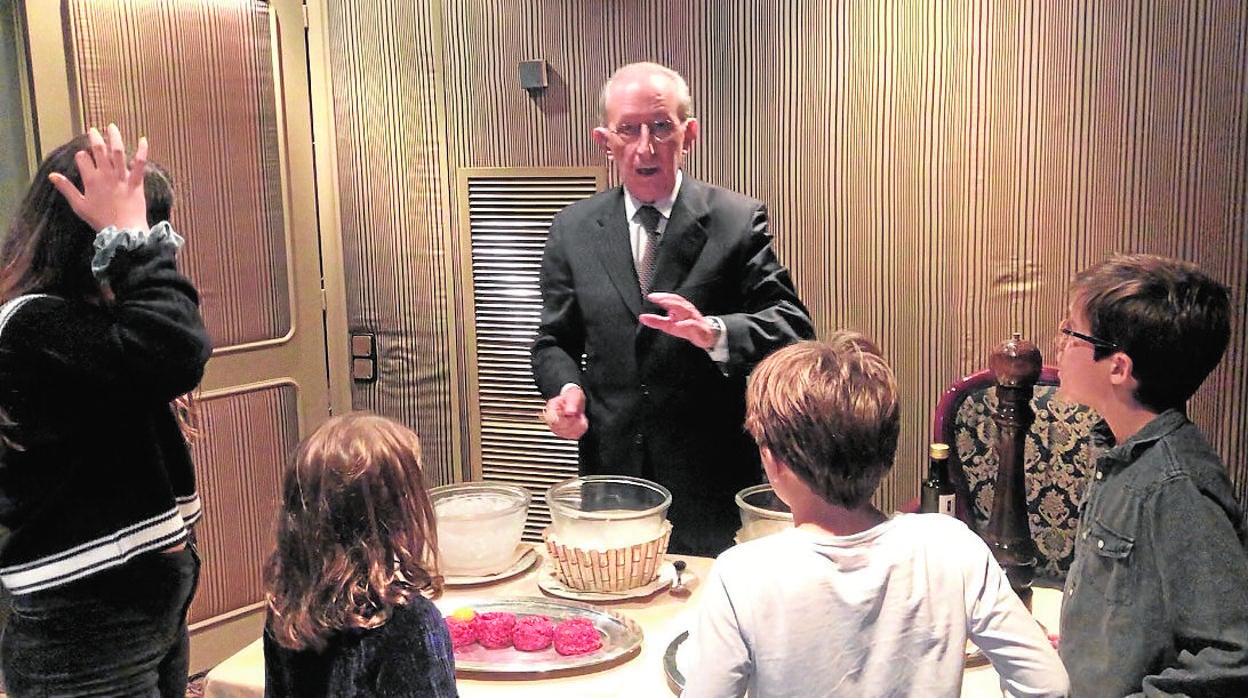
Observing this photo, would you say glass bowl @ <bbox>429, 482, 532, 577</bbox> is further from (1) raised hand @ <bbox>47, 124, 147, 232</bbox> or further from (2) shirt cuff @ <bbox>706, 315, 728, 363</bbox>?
(1) raised hand @ <bbox>47, 124, 147, 232</bbox>

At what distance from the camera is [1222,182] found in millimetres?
2668

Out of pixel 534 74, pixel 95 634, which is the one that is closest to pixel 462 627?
pixel 95 634

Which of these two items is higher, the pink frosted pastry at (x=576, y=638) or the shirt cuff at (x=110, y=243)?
the shirt cuff at (x=110, y=243)

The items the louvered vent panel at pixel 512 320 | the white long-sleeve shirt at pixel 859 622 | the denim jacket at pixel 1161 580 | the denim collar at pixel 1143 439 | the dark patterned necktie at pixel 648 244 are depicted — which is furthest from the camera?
the louvered vent panel at pixel 512 320

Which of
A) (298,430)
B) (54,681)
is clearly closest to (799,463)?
(54,681)

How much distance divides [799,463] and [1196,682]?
58cm

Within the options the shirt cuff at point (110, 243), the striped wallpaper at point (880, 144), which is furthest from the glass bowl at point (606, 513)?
the striped wallpaper at point (880, 144)

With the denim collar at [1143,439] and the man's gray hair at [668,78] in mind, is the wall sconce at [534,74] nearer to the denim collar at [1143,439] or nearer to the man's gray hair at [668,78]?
the man's gray hair at [668,78]

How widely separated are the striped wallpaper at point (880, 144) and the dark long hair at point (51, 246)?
2.07 m

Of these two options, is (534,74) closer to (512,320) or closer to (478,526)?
(512,320)

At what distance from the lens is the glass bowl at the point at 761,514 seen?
1.52 m

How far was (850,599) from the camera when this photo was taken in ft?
3.51

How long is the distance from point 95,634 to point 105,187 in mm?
686

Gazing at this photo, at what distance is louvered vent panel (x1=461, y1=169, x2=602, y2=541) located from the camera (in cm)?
357
